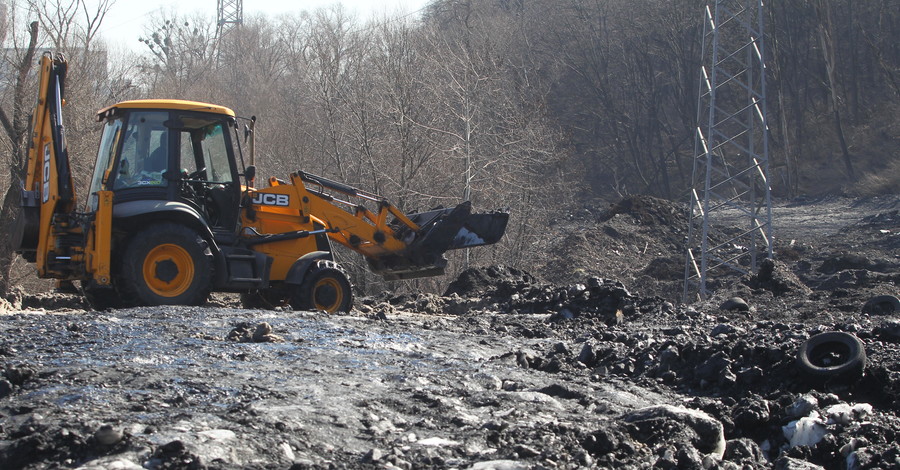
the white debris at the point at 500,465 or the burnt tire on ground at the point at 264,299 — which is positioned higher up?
the burnt tire on ground at the point at 264,299

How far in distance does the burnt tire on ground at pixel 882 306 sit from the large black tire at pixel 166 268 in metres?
7.51

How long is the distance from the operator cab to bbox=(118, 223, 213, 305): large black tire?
0.30 m

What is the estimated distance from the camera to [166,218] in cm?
928

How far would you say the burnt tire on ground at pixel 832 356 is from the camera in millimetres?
6164

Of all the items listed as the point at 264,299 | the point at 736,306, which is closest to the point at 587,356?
the point at 736,306

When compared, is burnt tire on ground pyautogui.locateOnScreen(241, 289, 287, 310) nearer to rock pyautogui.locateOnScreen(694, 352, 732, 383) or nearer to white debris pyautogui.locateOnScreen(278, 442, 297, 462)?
rock pyautogui.locateOnScreen(694, 352, 732, 383)

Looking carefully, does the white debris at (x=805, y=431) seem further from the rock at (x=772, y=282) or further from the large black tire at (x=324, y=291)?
the rock at (x=772, y=282)

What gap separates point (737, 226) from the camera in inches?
1036

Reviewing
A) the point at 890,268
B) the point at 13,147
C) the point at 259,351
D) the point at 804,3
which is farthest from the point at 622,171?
the point at 259,351

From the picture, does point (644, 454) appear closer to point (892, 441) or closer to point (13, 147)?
point (892, 441)

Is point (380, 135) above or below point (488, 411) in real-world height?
above

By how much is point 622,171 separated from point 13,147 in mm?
25462

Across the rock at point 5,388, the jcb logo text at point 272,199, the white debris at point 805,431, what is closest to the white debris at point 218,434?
the rock at point 5,388

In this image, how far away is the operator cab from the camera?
9461 mm
